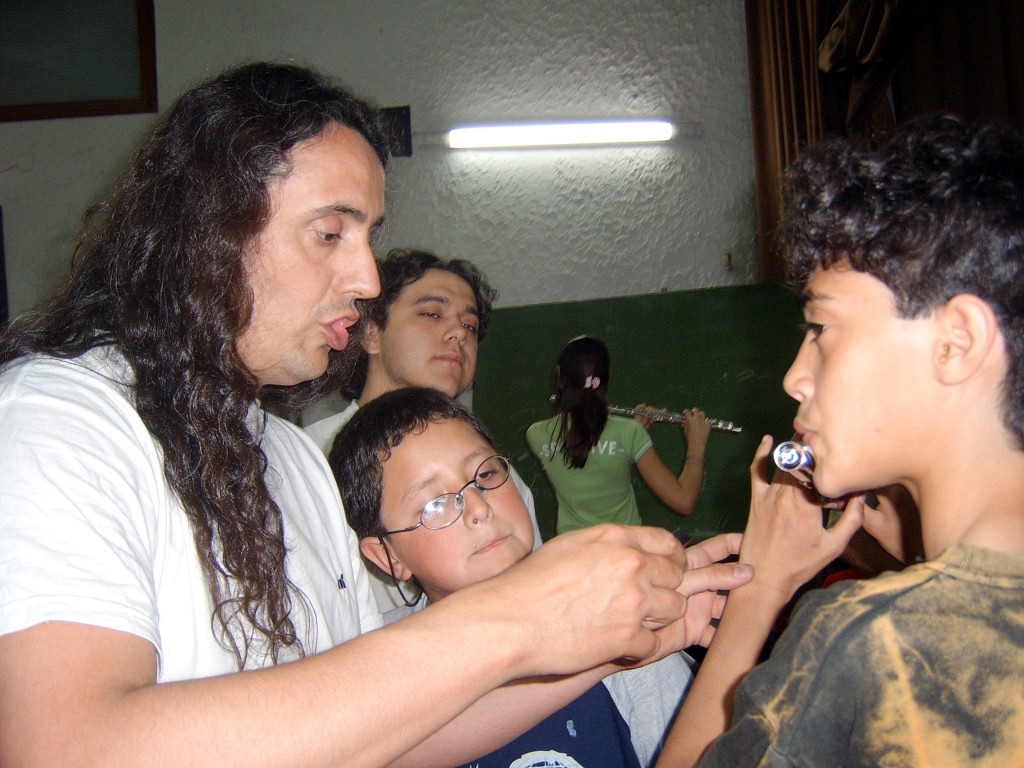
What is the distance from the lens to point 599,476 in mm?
2824

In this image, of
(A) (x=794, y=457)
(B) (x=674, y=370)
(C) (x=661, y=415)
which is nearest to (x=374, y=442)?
(A) (x=794, y=457)

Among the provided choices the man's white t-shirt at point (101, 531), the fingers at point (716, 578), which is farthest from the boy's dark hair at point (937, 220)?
the man's white t-shirt at point (101, 531)

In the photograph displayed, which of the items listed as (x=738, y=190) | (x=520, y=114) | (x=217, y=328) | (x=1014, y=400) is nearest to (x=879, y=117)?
(x=738, y=190)

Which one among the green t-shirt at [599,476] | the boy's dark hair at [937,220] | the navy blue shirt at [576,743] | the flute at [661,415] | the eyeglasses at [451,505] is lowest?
the navy blue shirt at [576,743]

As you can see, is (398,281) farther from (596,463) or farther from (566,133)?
(566,133)

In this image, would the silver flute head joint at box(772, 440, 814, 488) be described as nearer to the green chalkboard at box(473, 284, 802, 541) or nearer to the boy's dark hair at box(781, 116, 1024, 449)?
the boy's dark hair at box(781, 116, 1024, 449)

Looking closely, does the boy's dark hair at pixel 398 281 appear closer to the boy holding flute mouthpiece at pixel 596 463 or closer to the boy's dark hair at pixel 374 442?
the boy's dark hair at pixel 374 442

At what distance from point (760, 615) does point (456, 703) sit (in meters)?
0.40

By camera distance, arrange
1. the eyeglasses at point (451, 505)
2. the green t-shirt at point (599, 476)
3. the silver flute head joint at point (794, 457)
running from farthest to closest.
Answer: the green t-shirt at point (599, 476) → the eyeglasses at point (451, 505) → the silver flute head joint at point (794, 457)

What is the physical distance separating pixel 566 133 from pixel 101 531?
11.5 ft

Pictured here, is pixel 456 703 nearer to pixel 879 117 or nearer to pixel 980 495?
pixel 980 495

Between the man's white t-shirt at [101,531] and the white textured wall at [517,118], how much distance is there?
9.98 feet

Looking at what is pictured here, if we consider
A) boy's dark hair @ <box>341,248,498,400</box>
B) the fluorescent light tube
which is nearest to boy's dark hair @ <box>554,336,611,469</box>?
boy's dark hair @ <box>341,248,498,400</box>

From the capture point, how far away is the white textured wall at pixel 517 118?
12.5ft
